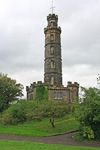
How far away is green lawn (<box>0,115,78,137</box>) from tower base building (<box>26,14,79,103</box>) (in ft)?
31.4

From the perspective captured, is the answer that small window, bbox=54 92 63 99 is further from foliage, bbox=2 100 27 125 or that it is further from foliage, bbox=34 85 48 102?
foliage, bbox=2 100 27 125

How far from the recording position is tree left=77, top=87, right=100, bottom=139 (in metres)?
18.2

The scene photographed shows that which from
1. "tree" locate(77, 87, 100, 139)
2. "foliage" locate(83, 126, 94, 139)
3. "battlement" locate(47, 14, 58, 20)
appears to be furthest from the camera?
"battlement" locate(47, 14, 58, 20)

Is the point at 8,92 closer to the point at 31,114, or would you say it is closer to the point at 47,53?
the point at 47,53

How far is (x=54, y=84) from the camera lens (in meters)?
41.2

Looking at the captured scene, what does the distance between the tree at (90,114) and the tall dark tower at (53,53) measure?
813 inches

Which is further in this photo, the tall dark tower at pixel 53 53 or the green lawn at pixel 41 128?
the tall dark tower at pixel 53 53

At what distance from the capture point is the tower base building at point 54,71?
39.2 meters

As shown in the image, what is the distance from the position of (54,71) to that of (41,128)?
19.7m

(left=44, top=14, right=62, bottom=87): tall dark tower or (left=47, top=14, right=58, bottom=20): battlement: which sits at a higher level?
(left=47, top=14, right=58, bottom=20): battlement

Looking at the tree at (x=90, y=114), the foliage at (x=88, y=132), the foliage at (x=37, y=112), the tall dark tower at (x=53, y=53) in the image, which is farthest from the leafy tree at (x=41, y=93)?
the foliage at (x=88, y=132)

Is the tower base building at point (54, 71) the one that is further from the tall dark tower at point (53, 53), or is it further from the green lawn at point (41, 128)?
the green lawn at point (41, 128)

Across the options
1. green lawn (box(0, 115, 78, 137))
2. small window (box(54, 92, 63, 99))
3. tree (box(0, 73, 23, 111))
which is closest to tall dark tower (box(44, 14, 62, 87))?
small window (box(54, 92, 63, 99))

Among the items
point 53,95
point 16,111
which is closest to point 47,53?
point 53,95
